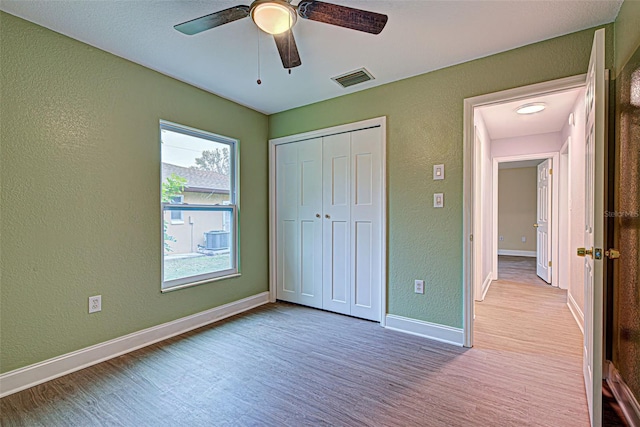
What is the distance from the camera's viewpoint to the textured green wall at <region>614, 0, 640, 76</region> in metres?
1.58

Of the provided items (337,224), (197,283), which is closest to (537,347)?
(337,224)

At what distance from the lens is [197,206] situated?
297 centimetres

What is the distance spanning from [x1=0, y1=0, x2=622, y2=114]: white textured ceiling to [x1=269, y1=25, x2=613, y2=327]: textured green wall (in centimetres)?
13

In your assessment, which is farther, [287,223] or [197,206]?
[287,223]

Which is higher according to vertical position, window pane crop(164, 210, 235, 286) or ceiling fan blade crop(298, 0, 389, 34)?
ceiling fan blade crop(298, 0, 389, 34)

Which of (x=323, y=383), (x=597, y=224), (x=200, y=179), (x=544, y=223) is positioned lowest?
(x=323, y=383)

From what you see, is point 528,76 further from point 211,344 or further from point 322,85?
point 211,344

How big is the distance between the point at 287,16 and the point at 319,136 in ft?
6.17

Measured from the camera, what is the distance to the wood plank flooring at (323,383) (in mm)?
1638

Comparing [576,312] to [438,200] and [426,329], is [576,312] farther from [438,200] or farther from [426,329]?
[438,200]

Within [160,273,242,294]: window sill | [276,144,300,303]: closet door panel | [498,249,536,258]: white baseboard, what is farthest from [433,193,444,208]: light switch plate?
[498,249,536,258]: white baseboard

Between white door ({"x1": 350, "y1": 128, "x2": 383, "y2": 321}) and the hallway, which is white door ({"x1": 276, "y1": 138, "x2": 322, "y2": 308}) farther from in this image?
the hallway

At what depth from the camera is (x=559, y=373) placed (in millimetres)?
2064

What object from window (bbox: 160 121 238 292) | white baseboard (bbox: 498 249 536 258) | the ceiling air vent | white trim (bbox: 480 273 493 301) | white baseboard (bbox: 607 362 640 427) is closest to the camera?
white baseboard (bbox: 607 362 640 427)
